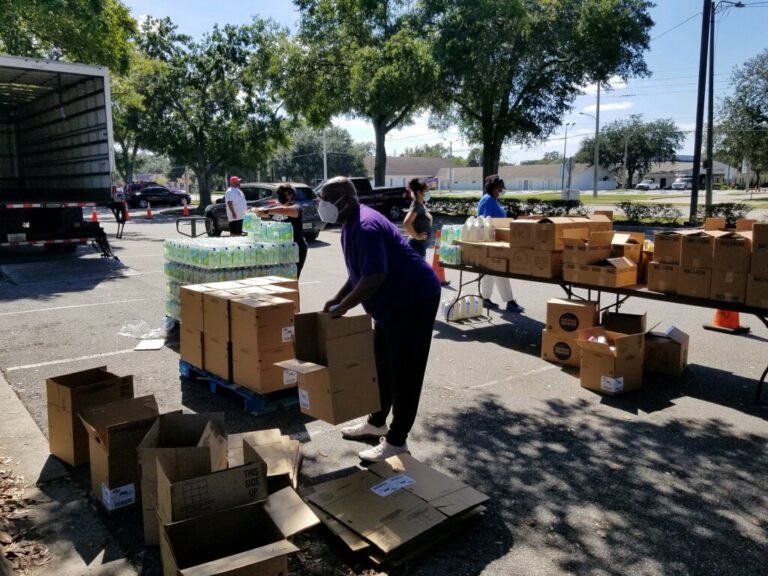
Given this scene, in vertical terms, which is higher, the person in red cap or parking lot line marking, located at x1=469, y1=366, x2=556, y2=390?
the person in red cap

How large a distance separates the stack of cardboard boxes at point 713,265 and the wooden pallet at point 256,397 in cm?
364

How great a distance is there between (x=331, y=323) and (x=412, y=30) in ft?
73.0

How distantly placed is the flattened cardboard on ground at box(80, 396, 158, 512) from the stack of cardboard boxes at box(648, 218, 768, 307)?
4.65 meters

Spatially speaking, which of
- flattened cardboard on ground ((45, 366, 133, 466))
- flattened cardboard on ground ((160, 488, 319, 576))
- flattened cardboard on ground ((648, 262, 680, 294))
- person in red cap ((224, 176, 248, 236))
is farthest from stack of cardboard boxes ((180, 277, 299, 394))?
person in red cap ((224, 176, 248, 236))

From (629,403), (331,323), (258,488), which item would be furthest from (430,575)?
(629,403)

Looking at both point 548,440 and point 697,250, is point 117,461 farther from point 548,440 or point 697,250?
point 697,250

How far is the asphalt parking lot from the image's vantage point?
3.21 meters

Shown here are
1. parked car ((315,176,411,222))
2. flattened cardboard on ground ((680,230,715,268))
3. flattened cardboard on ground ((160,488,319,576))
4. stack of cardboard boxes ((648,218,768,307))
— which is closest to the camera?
flattened cardboard on ground ((160,488,319,576))

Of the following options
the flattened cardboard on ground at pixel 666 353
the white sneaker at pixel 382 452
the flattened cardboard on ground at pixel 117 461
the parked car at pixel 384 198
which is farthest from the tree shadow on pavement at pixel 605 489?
the parked car at pixel 384 198

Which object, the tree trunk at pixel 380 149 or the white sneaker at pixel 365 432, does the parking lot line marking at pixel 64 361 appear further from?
the tree trunk at pixel 380 149

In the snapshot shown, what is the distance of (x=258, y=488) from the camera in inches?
118

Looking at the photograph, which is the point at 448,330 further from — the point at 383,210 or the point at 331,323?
the point at 383,210

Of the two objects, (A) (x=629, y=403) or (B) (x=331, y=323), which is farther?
(A) (x=629, y=403)

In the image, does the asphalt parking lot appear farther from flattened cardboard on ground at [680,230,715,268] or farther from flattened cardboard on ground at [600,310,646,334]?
flattened cardboard on ground at [680,230,715,268]
